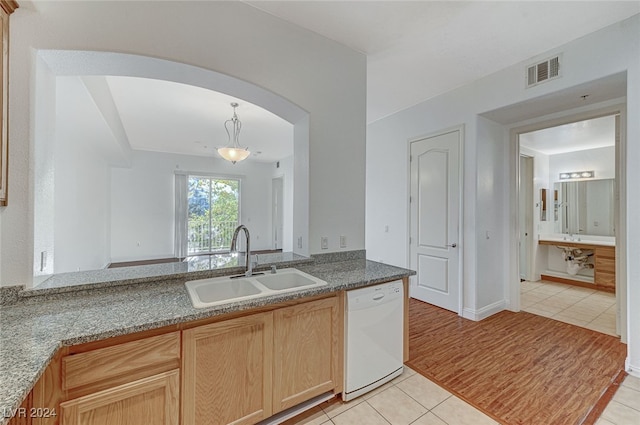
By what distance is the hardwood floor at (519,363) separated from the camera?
1713 millimetres

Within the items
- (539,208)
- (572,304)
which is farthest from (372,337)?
(539,208)

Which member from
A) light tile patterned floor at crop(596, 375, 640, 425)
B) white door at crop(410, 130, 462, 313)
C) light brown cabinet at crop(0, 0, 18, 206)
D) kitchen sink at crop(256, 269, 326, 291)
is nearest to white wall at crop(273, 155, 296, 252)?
white door at crop(410, 130, 462, 313)

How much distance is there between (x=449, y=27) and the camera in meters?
2.14

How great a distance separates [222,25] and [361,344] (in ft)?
8.00

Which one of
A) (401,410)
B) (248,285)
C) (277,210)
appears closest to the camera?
(401,410)

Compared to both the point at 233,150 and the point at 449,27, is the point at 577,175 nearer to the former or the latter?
the point at 449,27

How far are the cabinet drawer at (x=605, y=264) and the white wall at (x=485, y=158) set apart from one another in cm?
198

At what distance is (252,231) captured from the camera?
7.85 meters

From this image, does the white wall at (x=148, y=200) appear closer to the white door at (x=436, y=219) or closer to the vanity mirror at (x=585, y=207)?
the white door at (x=436, y=219)

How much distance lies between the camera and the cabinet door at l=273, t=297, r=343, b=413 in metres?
1.50

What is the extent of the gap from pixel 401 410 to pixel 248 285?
1.31 metres

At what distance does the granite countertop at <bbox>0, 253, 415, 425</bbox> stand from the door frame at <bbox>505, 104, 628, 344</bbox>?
2.62 m

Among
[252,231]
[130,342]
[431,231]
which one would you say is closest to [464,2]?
[431,231]

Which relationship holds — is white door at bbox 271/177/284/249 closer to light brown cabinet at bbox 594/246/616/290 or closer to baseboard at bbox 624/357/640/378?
light brown cabinet at bbox 594/246/616/290
